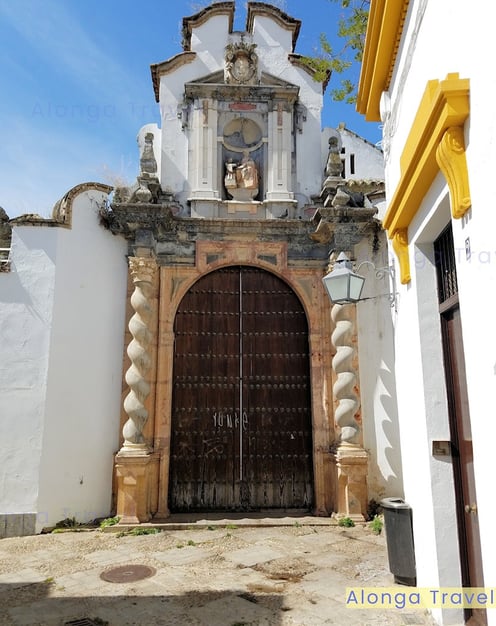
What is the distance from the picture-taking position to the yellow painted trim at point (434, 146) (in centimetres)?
264

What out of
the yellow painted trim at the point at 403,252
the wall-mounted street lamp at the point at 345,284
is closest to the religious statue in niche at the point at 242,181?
the wall-mounted street lamp at the point at 345,284

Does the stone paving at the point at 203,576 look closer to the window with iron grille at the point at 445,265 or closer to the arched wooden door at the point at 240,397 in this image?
the arched wooden door at the point at 240,397

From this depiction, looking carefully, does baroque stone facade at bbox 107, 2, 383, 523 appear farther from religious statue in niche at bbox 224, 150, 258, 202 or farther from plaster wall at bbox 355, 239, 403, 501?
plaster wall at bbox 355, 239, 403, 501

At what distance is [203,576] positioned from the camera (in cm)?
466

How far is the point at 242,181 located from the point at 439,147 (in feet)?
17.6

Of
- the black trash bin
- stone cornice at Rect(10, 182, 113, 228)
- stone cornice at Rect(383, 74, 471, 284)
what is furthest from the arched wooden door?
stone cornice at Rect(383, 74, 471, 284)

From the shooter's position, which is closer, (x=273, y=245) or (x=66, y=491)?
(x=66, y=491)

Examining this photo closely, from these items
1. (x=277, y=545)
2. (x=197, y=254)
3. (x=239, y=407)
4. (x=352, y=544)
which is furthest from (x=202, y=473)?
(x=197, y=254)

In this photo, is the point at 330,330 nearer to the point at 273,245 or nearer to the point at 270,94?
the point at 273,245

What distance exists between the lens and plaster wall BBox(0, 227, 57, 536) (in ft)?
20.0

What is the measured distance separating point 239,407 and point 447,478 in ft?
12.9

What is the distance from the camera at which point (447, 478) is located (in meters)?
3.63

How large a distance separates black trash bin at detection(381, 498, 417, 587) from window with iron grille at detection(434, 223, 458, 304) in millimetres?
1935

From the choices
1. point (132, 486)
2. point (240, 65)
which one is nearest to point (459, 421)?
point (132, 486)
